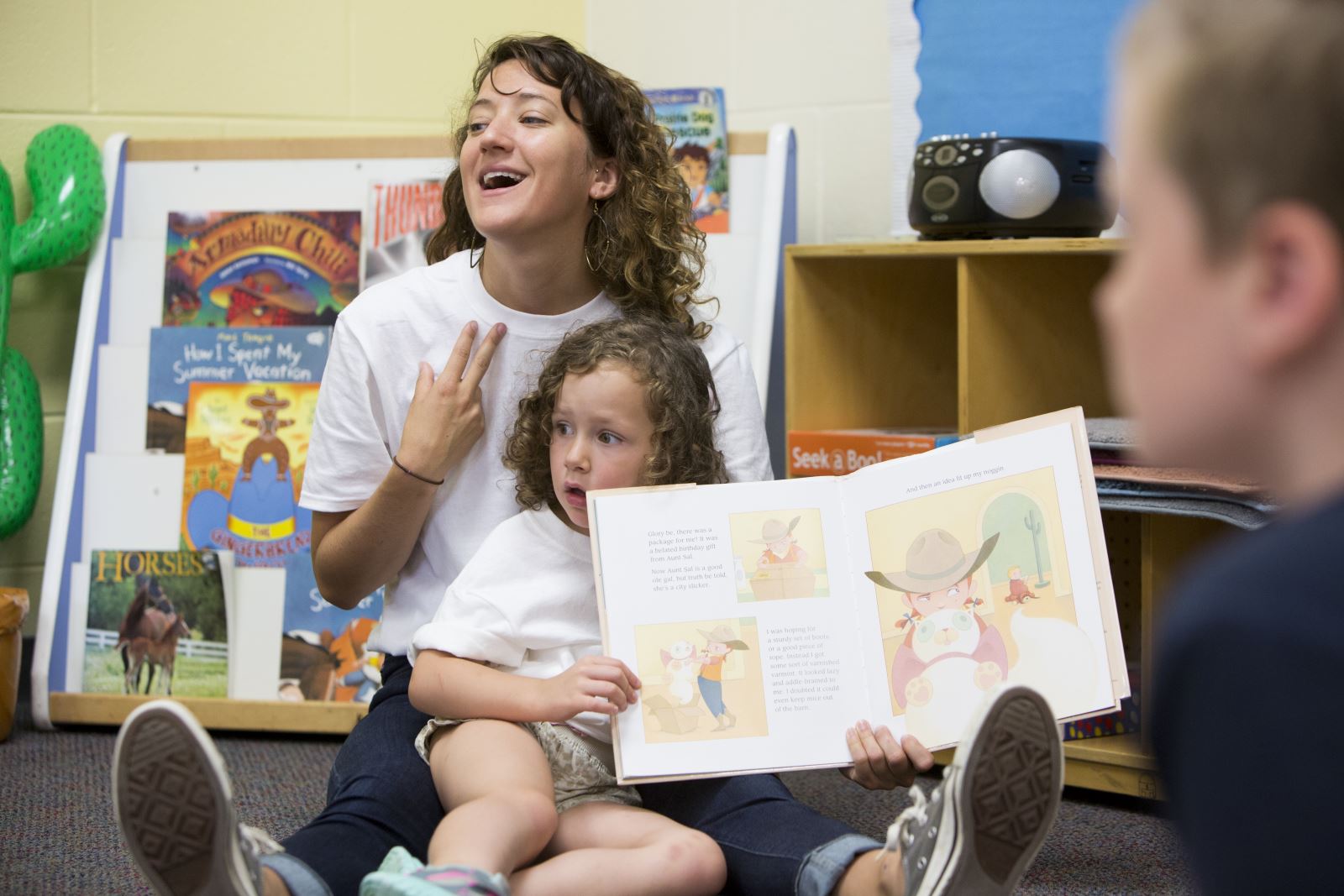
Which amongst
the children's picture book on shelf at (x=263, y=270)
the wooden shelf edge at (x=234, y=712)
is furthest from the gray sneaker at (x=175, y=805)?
the children's picture book on shelf at (x=263, y=270)

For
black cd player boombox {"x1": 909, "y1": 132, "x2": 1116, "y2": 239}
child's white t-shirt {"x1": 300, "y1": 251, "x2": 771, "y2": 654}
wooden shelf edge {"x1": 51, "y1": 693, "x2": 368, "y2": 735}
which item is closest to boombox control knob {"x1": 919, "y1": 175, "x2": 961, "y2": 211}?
black cd player boombox {"x1": 909, "y1": 132, "x2": 1116, "y2": 239}

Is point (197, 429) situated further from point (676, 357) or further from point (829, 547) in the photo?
point (829, 547)

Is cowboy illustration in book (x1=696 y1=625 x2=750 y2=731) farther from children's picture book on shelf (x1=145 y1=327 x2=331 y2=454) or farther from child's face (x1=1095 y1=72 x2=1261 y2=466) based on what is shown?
children's picture book on shelf (x1=145 y1=327 x2=331 y2=454)

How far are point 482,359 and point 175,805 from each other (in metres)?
0.56

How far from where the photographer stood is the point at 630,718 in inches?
45.3

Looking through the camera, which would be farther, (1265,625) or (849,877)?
(849,877)

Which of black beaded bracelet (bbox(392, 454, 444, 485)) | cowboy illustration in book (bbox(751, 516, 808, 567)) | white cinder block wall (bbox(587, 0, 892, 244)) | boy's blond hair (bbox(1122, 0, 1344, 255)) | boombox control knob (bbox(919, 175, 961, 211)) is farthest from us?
white cinder block wall (bbox(587, 0, 892, 244))

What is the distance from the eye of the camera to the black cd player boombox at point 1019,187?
5.42 ft

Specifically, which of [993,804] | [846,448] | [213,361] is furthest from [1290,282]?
[213,361]

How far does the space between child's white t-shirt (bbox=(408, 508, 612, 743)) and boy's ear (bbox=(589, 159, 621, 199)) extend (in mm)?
358

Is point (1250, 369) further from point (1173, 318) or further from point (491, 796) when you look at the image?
point (491, 796)

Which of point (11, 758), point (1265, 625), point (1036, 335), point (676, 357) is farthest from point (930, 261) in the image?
point (1265, 625)

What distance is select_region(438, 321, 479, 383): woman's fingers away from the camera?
135 centimetres

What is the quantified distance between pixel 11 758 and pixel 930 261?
1.47m
